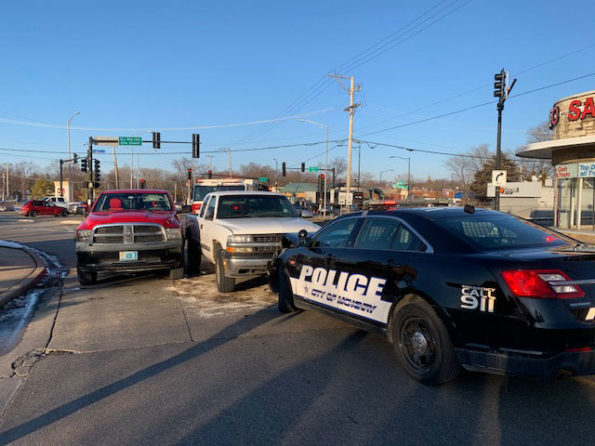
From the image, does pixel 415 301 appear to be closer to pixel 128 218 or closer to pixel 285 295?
pixel 285 295

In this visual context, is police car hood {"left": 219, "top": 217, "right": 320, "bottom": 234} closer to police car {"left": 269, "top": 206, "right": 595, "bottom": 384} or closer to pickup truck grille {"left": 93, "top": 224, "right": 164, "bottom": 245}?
pickup truck grille {"left": 93, "top": 224, "right": 164, "bottom": 245}

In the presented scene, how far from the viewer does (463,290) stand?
379cm

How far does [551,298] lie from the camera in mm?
3434

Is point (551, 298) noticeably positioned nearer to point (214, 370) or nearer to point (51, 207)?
point (214, 370)

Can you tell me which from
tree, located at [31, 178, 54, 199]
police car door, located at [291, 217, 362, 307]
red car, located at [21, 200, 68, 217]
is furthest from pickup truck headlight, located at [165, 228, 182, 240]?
tree, located at [31, 178, 54, 199]

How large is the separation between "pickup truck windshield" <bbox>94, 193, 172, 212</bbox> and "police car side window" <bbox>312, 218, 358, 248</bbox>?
5736mm

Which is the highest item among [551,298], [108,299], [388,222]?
[388,222]

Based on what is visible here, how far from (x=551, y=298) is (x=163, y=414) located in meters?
3.07

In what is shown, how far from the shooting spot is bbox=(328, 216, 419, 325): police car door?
4.50m

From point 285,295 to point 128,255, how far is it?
12.3ft

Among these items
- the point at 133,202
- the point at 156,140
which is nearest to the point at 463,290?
the point at 133,202

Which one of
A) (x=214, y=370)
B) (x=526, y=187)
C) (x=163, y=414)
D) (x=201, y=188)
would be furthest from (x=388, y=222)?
(x=526, y=187)

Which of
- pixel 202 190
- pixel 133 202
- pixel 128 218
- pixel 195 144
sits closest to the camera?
pixel 128 218

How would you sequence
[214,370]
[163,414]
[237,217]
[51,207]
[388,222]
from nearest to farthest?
[163,414], [214,370], [388,222], [237,217], [51,207]
